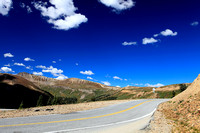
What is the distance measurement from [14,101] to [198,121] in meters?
167

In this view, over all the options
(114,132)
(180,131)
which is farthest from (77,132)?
(180,131)

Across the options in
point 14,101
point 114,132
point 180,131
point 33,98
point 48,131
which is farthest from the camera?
point 33,98

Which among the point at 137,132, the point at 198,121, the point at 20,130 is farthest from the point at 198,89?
the point at 20,130

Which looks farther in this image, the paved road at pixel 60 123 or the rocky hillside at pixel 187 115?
the rocky hillside at pixel 187 115

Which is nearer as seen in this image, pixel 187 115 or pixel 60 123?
pixel 60 123

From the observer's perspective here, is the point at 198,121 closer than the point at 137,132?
No

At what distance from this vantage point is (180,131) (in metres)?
→ 8.30

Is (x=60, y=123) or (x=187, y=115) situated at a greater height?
(x=60, y=123)

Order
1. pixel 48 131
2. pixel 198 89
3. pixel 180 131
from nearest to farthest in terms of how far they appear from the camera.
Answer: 1. pixel 48 131
2. pixel 180 131
3. pixel 198 89

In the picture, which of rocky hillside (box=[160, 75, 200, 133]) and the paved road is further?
rocky hillside (box=[160, 75, 200, 133])

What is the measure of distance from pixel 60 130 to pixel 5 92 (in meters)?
176

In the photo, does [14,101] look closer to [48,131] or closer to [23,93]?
[23,93]

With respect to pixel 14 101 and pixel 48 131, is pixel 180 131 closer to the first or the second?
pixel 48 131

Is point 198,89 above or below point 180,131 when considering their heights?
above
